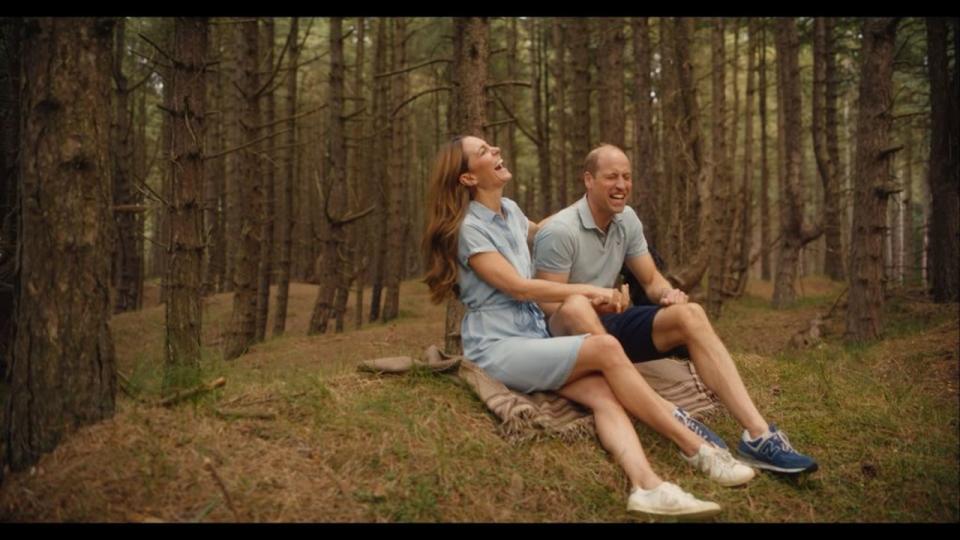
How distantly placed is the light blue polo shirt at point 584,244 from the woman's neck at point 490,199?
390 millimetres

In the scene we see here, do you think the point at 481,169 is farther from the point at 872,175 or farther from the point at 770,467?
the point at 872,175

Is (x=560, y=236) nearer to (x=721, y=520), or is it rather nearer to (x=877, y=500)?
(x=721, y=520)

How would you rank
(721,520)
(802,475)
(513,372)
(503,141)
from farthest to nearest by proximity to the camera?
(503,141), (513,372), (802,475), (721,520)

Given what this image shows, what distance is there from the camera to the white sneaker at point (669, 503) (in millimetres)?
3715

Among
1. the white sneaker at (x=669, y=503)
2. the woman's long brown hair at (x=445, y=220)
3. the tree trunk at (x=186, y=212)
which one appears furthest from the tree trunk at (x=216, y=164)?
the white sneaker at (x=669, y=503)

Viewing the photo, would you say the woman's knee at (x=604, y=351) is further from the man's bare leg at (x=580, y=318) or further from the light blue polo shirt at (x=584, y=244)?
the light blue polo shirt at (x=584, y=244)

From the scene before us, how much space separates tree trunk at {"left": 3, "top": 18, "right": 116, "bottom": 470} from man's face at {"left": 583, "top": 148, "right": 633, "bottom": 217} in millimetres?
2995

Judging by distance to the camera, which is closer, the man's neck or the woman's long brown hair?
the woman's long brown hair

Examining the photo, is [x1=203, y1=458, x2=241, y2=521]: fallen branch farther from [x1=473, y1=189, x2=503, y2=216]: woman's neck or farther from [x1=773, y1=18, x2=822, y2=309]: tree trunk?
[x1=773, y1=18, x2=822, y2=309]: tree trunk

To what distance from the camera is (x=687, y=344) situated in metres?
4.70

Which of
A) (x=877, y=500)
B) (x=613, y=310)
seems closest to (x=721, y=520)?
(x=877, y=500)

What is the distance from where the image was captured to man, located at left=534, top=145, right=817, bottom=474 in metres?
4.43

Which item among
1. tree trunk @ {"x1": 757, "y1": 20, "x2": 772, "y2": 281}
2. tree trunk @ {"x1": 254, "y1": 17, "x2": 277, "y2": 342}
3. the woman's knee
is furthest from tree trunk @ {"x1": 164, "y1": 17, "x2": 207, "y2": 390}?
tree trunk @ {"x1": 757, "y1": 20, "x2": 772, "y2": 281}

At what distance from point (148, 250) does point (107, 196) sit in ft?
131
